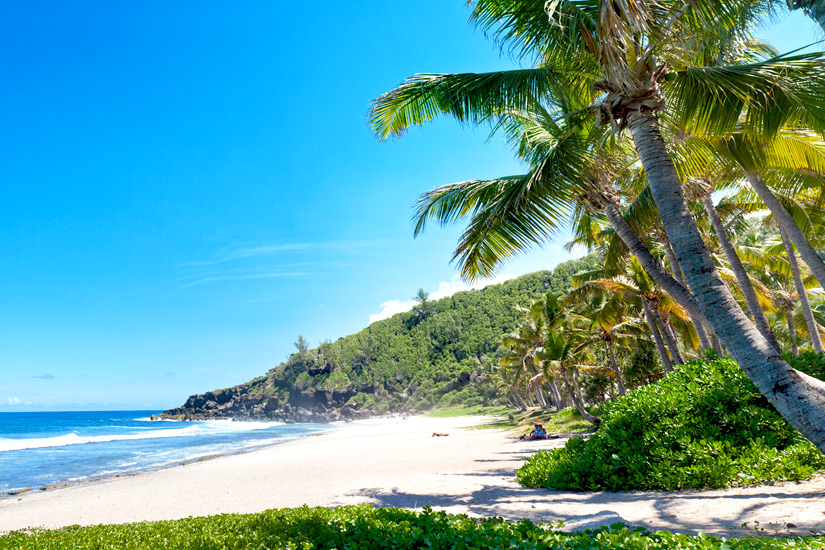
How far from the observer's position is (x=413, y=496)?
898 cm

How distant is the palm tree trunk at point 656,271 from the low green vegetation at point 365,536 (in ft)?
6.89

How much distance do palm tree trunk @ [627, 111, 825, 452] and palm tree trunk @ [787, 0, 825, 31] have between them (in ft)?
4.48

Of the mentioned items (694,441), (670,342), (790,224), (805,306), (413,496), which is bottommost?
(413,496)

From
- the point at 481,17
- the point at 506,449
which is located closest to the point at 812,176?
the point at 481,17

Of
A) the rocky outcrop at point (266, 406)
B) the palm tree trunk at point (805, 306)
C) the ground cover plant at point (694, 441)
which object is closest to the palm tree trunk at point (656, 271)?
the ground cover plant at point (694, 441)

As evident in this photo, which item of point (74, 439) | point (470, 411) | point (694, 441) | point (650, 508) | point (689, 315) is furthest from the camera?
point (470, 411)

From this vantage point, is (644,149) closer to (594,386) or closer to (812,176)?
(812,176)

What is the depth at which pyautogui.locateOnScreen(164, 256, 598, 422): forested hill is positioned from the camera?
283 ft

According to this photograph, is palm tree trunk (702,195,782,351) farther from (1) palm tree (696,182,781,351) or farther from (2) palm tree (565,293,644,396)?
(2) palm tree (565,293,644,396)

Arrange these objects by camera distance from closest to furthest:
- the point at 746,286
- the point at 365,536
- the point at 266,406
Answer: the point at 365,536
the point at 746,286
the point at 266,406

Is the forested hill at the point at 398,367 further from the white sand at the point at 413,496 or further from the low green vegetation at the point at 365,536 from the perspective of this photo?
the low green vegetation at the point at 365,536

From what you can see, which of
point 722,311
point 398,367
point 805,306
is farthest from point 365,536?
point 398,367

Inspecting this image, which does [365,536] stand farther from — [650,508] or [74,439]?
[74,439]

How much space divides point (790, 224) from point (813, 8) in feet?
18.5
